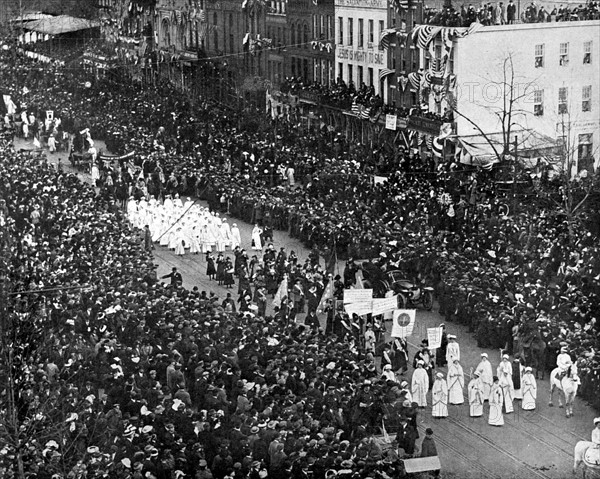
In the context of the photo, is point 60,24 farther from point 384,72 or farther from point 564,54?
point 564,54

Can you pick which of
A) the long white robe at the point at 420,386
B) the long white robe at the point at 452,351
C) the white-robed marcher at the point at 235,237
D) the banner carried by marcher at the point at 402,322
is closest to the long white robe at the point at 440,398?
the long white robe at the point at 420,386

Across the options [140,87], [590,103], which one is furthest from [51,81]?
[590,103]

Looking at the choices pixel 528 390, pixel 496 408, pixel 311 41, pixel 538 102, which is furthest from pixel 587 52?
pixel 496 408

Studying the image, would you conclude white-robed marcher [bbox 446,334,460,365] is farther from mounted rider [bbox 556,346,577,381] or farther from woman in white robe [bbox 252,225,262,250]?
woman in white robe [bbox 252,225,262,250]

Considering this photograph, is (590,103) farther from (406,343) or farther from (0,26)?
(0,26)

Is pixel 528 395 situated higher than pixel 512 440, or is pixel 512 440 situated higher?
pixel 528 395

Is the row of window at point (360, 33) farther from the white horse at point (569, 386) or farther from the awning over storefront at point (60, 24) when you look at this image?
the white horse at point (569, 386)

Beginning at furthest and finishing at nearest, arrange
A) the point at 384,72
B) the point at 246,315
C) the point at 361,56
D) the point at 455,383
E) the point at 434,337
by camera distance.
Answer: the point at 361,56 → the point at 384,72 → the point at 246,315 → the point at 434,337 → the point at 455,383
